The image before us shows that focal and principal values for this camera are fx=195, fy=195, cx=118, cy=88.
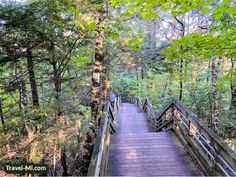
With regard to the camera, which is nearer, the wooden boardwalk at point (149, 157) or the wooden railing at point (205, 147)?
the wooden railing at point (205, 147)

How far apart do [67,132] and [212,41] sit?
164 inches

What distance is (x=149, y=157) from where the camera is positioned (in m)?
4.55

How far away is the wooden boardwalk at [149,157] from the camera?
4.01 m

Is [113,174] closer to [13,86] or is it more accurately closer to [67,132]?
[67,132]

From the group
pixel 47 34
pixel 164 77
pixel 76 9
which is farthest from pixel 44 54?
pixel 164 77

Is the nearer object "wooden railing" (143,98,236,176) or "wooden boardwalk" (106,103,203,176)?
"wooden railing" (143,98,236,176)

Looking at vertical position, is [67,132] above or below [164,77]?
below

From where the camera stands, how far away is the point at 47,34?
4828 mm

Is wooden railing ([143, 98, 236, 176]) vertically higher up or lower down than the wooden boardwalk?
higher up

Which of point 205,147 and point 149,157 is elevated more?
point 205,147

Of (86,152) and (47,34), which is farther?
(86,152)

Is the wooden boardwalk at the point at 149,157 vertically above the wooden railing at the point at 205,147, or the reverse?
the wooden railing at the point at 205,147

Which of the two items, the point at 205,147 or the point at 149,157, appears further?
the point at 149,157

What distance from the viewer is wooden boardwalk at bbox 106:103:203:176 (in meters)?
4.01
